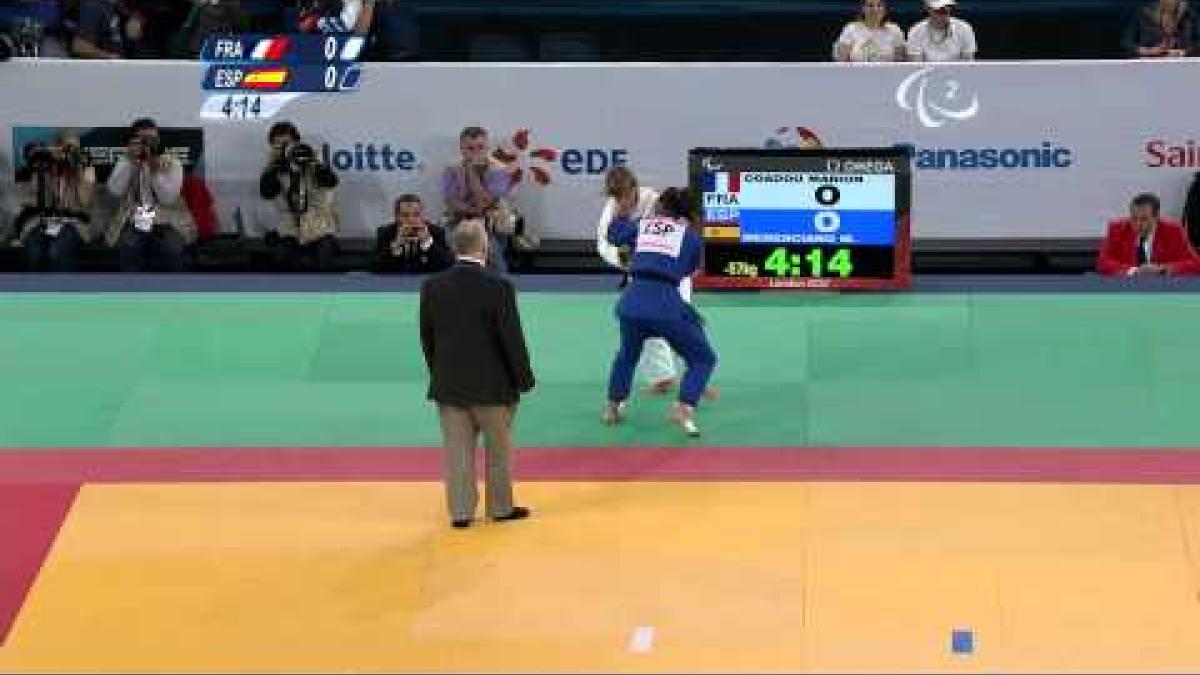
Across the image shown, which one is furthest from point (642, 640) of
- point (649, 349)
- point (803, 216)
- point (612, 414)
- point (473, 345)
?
point (803, 216)

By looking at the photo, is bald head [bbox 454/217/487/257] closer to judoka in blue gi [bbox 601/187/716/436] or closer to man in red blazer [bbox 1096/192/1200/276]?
judoka in blue gi [bbox 601/187/716/436]

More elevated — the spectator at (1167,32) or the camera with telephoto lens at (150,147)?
the spectator at (1167,32)

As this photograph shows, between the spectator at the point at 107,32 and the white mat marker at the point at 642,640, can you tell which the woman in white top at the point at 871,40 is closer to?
the spectator at the point at 107,32

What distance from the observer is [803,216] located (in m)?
20.4

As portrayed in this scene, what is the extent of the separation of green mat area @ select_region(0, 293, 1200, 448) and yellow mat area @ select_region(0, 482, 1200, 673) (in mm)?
1268

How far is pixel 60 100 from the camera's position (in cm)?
2217

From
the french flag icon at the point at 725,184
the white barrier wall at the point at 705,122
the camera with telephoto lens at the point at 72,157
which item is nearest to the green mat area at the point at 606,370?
the french flag icon at the point at 725,184

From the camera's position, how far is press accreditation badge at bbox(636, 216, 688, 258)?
16.9m

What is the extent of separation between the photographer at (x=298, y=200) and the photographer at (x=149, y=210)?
2.38ft

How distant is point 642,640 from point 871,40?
9096 millimetres

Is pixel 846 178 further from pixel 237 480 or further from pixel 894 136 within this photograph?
pixel 237 480

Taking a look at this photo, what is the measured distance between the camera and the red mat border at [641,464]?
16797 millimetres

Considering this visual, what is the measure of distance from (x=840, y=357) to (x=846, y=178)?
1.79 meters
